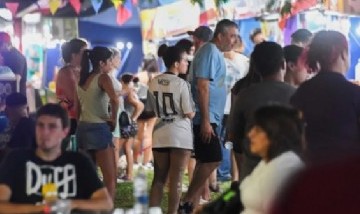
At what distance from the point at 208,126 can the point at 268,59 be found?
2.07 meters

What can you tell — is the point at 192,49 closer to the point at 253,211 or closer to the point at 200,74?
the point at 200,74

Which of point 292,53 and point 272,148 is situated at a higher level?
point 292,53

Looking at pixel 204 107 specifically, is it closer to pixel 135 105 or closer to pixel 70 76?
pixel 70 76

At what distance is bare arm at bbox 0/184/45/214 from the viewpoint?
4.15 meters

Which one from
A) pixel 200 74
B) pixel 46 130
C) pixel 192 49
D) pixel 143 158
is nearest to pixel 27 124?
pixel 46 130

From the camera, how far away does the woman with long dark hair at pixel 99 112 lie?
6.79 m

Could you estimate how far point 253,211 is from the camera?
3.86m

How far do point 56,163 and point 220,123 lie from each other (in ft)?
10.7

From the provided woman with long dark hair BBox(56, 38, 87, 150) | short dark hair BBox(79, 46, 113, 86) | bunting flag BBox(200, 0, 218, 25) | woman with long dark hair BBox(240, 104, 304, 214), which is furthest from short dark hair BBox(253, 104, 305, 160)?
bunting flag BBox(200, 0, 218, 25)

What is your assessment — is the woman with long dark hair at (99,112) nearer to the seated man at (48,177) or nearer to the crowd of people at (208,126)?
the crowd of people at (208,126)

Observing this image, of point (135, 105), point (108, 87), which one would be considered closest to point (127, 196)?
point (108, 87)

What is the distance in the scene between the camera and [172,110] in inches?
260

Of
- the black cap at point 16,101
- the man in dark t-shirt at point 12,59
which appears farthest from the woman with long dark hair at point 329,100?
the man in dark t-shirt at point 12,59

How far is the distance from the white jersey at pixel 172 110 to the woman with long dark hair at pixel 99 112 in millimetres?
431
